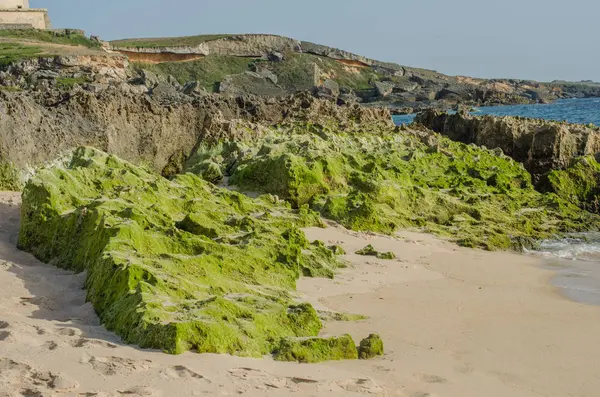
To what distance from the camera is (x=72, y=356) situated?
13.9 feet

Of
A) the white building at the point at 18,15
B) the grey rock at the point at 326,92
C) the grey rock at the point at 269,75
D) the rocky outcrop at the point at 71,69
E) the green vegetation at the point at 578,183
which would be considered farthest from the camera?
the grey rock at the point at 269,75

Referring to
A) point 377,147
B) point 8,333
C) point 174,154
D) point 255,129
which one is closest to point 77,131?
point 174,154

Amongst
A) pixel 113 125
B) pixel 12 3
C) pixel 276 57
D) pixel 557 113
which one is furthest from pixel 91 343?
pixel 276 57

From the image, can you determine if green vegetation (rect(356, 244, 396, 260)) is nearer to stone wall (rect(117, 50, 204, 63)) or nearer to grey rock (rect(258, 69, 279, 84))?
grey rock (rect(258, 69, 279, 84))

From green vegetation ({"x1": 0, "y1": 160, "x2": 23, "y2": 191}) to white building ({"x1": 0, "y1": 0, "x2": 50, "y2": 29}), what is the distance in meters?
59.6

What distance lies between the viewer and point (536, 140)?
1858cm

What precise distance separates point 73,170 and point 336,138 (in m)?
8.02

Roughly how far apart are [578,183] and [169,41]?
2901 inches

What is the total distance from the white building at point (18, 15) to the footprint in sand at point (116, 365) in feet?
217

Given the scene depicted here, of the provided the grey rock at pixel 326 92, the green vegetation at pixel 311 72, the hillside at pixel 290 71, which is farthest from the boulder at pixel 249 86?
the green vegetation at pixel 311 72

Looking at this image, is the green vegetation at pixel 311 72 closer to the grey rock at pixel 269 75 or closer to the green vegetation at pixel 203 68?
the grey rock at pixel 269 75

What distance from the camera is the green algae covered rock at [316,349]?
16.4 ft

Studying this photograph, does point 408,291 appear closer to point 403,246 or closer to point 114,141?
point 403,246

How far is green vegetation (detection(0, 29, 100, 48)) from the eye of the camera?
60.7 meters
